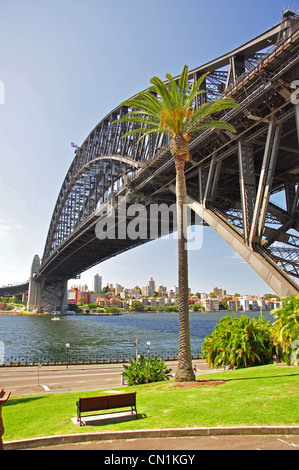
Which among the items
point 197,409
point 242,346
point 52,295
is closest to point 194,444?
point 197,409

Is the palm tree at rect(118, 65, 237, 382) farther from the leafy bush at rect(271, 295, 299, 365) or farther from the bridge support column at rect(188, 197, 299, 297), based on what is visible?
the bridge support column at rect(188, 197, 299, 297)

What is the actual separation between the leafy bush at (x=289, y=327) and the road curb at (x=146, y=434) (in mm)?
10126

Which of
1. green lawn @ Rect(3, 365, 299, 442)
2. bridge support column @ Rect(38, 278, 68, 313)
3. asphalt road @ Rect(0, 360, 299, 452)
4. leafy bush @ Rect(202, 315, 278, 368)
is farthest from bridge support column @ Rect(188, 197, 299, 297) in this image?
bridge support column @ Rect(38, 278, 68, 313)

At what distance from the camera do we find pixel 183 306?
55.9ft

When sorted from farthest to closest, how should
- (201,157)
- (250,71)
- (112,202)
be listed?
(112,202), (201,157), (250,71)

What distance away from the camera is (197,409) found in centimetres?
998

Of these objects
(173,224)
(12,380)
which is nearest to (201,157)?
(12,380)

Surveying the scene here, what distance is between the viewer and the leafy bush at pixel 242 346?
74.1 feet

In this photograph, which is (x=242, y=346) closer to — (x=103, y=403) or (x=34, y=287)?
(x=103, y=403)

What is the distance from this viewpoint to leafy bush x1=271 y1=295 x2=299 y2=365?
680 inches

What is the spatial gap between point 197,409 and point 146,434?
2.46 metres

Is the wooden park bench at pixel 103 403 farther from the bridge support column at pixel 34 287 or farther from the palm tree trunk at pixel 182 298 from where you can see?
the bridge support column at pixel 34 287

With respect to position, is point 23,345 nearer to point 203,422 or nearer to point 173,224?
point 173,224
